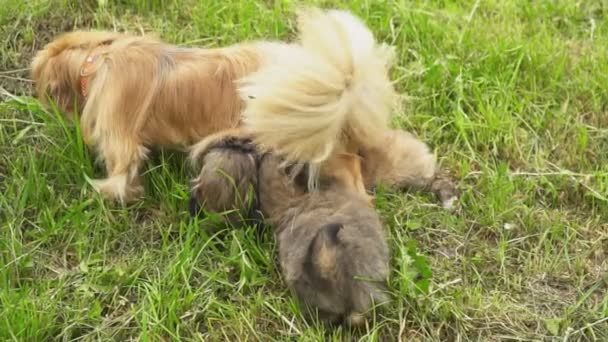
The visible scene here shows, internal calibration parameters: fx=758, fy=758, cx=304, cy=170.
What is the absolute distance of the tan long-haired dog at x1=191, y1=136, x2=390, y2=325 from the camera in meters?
2.68

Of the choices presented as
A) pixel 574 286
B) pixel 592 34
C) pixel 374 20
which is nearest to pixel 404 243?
pixel 574 286

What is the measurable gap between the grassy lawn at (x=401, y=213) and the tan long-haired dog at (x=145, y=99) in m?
0.13

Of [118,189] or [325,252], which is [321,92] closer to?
[325,252]

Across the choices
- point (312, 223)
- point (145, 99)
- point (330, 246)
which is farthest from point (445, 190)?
point (145, 99)

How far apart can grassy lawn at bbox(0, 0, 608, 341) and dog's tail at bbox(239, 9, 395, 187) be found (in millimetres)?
511

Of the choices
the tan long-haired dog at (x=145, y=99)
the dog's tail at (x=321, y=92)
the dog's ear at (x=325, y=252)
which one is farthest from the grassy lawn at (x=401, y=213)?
the dog's tail at (x=321, y=92)

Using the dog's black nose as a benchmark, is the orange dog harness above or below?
above

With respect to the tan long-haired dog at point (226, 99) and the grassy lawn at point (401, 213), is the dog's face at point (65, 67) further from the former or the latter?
the grassy lawn at point (401, 213)

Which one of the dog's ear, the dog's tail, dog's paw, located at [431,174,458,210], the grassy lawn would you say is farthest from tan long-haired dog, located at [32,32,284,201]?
dog's paw, located at [431,174,458,210]

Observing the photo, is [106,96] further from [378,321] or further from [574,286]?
[574,286]

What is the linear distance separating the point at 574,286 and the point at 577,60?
162 cm

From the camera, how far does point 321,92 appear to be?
2777 mm

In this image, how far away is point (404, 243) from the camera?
10.4 feet

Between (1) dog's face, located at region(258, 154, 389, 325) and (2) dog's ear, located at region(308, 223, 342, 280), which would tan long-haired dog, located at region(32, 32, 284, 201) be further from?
(2) dog's ear, located at region(308, 223, 342, 280)
